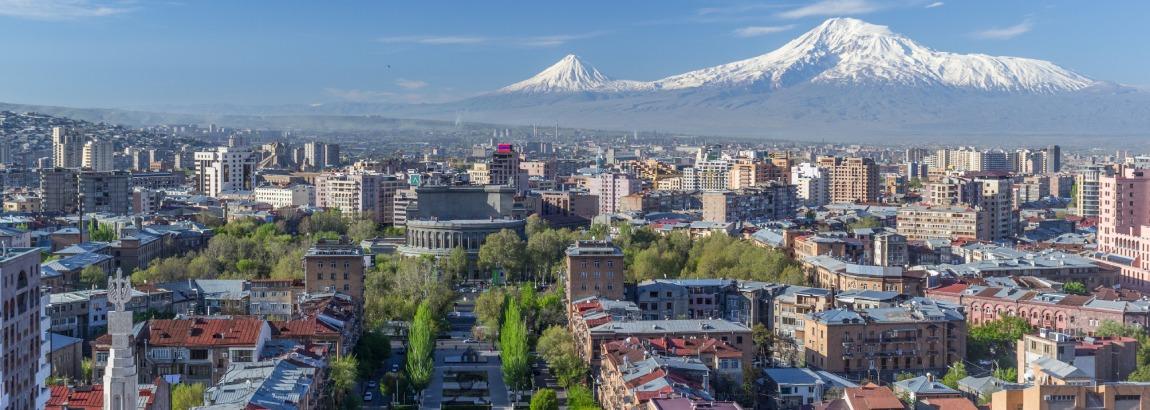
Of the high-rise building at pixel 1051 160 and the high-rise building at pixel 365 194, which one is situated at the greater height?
the high-rise building at pixel 1051 160

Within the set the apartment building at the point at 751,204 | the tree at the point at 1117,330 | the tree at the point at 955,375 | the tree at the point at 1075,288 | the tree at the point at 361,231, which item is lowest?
the tree at the point at 955,375

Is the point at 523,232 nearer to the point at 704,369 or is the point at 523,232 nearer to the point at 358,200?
the point at 358,200

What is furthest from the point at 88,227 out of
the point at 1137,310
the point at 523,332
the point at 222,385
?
the point at 1137,310

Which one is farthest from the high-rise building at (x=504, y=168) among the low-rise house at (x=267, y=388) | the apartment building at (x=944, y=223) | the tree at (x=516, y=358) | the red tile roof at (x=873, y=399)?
the red tile roof at (x=873, y=399)

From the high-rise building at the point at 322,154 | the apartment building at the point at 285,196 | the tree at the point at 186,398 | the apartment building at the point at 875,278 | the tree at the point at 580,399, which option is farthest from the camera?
the high-rise building at the point at 322,154

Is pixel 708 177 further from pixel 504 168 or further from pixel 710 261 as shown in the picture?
pixel 710 261

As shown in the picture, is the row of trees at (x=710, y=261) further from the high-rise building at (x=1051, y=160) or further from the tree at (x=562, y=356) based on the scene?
the high-rise building at (x=1051, y=160)
